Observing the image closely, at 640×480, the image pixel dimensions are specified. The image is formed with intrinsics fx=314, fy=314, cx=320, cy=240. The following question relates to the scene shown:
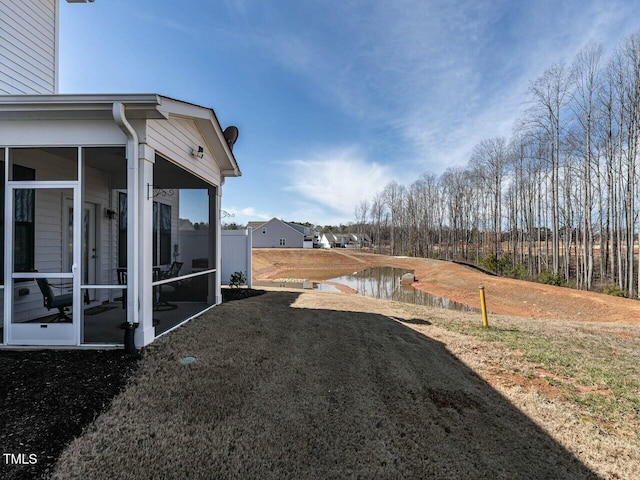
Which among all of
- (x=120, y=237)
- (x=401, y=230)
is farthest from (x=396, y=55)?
(x=401, y=230)

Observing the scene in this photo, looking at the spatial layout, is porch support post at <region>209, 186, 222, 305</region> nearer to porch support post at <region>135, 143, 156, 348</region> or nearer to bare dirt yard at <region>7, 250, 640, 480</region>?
bare dirt yard at <region>7, 250, 640, 480</region>

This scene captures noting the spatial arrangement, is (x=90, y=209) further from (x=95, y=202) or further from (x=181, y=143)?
(x=181, y=143)

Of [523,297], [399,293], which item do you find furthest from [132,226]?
[523,297]

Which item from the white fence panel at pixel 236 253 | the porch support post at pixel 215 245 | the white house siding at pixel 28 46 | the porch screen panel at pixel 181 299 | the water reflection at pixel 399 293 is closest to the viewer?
the porch screen panel at pixel 181 299

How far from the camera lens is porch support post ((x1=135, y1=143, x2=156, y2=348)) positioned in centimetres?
397

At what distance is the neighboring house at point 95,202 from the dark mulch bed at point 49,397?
428 millimetres

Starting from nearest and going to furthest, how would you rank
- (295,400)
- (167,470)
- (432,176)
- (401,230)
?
1. (167,470)
2. (295,400)
3. (432,176)
4. (401,230)

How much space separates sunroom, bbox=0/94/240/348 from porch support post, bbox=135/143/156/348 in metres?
0.01

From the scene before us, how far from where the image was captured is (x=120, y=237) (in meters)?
7.09

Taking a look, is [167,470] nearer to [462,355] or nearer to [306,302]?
[462,355]

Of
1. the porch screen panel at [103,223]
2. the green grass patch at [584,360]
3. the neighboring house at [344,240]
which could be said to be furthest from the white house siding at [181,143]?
the neighboring house at [344,240]

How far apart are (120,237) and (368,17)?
986 cm

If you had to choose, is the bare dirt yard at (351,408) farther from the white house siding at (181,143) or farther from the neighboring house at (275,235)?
the neighboring house at (275,235)

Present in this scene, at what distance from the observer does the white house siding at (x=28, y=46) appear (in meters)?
5.90
